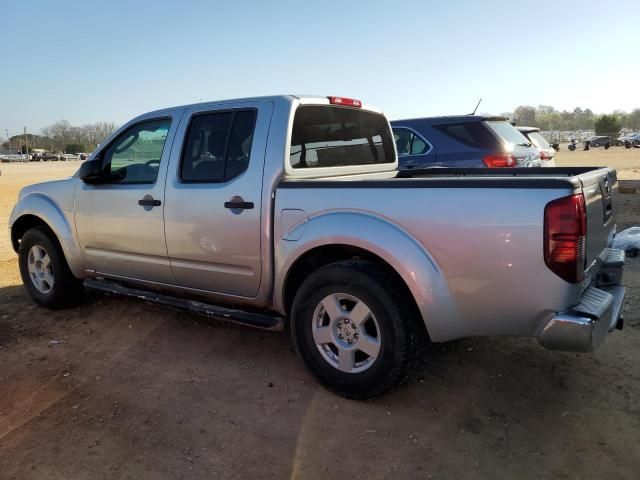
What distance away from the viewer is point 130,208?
432cm

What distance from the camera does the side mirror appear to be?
14.8 ft

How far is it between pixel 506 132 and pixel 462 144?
0.83 metres

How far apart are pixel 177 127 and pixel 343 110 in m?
1.34

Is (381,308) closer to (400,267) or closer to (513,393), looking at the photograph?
(400,267)

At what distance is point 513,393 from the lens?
11.1 feet

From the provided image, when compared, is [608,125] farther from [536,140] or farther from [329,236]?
[329,236]

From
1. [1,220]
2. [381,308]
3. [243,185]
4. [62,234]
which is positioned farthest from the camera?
[1,220]

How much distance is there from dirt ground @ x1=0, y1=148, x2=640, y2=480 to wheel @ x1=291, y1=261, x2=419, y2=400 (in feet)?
0.61

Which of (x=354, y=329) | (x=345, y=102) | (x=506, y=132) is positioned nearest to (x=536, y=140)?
(x=506, y=132)

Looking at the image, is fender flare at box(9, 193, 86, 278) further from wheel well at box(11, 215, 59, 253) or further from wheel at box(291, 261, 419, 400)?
wheel at box(291, 261, 419, 400)

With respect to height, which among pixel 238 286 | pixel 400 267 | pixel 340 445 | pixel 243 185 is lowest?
pixel 340 445

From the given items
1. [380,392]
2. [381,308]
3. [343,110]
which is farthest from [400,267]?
[343,110]

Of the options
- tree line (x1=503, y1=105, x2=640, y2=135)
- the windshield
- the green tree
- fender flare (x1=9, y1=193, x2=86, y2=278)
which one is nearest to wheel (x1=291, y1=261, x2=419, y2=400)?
fender flare (x1=9, y1=193, x2=86, y2=278)

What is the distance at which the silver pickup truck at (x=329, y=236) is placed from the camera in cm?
270
